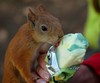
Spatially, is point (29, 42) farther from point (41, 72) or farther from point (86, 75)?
point (86, 75)

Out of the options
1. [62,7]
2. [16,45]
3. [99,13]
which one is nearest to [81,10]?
[62,7]

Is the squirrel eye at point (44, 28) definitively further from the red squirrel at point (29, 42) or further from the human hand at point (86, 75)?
the human hand at point (86, 75)

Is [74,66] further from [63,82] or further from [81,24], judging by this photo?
[81,24]

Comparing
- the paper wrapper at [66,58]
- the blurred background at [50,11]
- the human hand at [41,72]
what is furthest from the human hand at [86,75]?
the blurred background at [50,11]

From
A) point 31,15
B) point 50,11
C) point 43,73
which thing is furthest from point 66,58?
point 50,11

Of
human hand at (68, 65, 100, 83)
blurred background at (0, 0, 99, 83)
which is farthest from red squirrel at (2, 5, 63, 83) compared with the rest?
blurred background at (0, 0, 99, 83)
